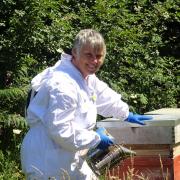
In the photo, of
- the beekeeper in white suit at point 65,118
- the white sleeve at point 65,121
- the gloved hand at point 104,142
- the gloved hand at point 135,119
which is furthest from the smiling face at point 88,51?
the gloved hand at point 135,119

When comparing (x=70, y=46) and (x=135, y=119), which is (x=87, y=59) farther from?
(x=70, y=46)

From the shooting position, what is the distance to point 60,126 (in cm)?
348

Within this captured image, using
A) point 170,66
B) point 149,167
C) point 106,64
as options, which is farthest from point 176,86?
point 149,167

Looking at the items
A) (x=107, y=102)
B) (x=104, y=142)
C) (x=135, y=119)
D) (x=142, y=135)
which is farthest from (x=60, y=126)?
(x=142, y=135)

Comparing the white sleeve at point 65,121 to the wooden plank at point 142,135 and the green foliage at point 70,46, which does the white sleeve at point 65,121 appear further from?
the green foliage at point 70,46

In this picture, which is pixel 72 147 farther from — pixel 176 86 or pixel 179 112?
pixel 176 86

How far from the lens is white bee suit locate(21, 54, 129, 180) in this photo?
351cm

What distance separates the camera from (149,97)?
27.6 feet

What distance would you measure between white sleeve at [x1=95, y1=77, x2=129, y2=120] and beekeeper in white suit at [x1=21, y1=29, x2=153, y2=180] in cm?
41

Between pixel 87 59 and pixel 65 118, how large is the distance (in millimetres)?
420

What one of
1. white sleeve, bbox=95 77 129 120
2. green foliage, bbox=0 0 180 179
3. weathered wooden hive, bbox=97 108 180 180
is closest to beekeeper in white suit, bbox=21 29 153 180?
white sleeve, bbox=95 77 129 120

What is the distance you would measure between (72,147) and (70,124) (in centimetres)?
14

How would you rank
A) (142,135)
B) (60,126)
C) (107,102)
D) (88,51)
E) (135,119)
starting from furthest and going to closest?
(142,135) < (135,119) < (107,102) < (88,51) < (60,126)

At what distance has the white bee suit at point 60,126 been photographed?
3.51 meters
